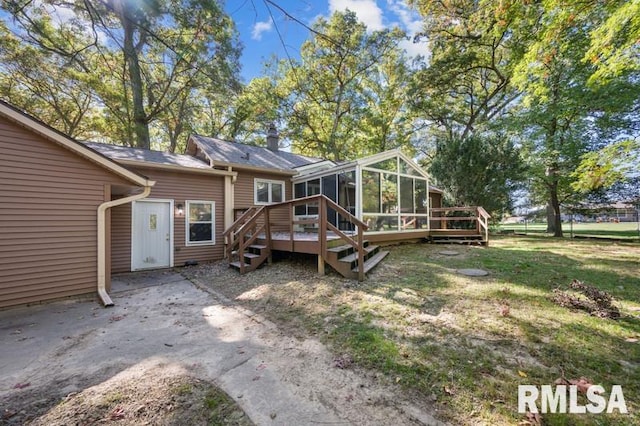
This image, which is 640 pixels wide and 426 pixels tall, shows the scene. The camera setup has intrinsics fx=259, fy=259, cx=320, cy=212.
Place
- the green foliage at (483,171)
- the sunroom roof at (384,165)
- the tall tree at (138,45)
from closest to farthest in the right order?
the tall tree at (138,45) → the sunroom roof at (384,165) → the green foliage at (483,171)

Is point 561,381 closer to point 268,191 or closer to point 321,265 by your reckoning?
point 321,265

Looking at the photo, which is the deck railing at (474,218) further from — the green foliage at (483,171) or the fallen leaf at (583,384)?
the fallen leaf at (583,384)

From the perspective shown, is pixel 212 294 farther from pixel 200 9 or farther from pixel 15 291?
pixel 200 9

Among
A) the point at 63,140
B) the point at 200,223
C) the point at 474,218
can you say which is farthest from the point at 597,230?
the point at 63,140

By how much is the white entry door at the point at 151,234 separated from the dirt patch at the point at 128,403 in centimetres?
565

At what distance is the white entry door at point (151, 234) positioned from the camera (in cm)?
726

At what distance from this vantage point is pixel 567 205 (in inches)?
617

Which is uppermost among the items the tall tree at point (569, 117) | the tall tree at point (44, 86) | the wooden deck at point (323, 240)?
the tall tree at point (44, 86)

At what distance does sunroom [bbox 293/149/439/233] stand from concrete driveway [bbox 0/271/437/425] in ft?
16.6

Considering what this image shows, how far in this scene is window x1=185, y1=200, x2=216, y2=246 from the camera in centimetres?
809

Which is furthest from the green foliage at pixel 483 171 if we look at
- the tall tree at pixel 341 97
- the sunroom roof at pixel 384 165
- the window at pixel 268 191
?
the tall tree at pixel 341 97

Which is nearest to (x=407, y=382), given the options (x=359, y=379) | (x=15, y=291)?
(x=359, y=379)

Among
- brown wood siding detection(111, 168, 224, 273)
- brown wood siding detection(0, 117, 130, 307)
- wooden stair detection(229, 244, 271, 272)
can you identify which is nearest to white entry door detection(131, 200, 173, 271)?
brown wood siding detection(111, 168, 224, 273)

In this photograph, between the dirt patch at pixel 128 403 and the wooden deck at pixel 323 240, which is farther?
the wooden deck at pixel 323 240
